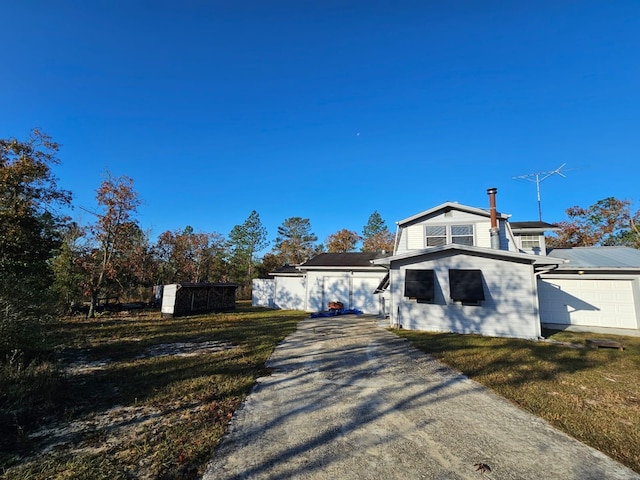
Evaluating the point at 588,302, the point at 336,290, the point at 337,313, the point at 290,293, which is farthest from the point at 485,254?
the point at 290,293

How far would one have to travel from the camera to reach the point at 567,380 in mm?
5535

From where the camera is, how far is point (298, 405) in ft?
14.3

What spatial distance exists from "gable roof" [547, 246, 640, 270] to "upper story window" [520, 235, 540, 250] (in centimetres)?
71

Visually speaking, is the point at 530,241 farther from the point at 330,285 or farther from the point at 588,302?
the point at 330,285

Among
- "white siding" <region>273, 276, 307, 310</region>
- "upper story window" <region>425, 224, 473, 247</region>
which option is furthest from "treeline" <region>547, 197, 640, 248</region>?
"white siding" <region>273, 276, 307, 310</region>

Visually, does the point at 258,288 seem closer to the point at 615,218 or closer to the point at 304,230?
the point at 304,230

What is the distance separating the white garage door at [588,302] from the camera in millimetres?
11391

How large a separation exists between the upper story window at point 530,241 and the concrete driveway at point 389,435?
12335mm

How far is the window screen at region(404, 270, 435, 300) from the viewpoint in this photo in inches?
424

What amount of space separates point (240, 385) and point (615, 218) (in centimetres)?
3656

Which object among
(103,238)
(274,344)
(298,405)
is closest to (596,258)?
(274,344)

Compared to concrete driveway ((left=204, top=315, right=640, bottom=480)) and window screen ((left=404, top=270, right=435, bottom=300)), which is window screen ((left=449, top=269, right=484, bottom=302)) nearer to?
window screen ((left=404, top=270, right=435, bottom=300))

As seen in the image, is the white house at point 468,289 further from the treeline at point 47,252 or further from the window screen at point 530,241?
the treeline at point 47,252

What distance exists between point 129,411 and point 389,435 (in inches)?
142
